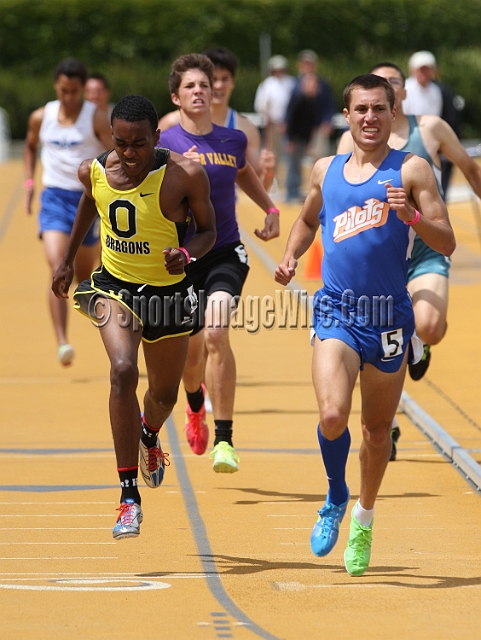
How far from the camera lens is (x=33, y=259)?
1931 centimetres

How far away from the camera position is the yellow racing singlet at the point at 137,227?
6418 mm

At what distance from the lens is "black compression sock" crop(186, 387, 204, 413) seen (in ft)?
27.1

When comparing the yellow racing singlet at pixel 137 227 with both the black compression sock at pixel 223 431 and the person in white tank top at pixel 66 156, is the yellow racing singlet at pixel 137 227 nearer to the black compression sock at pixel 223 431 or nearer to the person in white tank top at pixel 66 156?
the black compression sock at pixel 223 431

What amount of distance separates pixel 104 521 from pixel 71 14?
35510mm

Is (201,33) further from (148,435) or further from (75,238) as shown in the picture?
(148,435)

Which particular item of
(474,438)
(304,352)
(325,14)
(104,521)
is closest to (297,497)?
(104,521)

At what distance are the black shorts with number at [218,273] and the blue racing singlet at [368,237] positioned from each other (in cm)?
204

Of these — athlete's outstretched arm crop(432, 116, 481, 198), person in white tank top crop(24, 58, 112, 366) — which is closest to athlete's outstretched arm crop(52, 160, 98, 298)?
athlete's outstretched arm crop(432, 116, 481, 198)

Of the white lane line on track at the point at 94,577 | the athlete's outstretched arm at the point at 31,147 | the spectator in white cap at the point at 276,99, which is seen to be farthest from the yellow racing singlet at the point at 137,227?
the spectator in white cap at the point at 276,99

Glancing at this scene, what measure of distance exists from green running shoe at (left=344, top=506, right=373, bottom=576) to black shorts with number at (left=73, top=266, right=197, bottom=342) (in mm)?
1359

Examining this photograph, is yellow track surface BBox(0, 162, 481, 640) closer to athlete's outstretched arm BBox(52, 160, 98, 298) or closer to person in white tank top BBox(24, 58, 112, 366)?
person in white tank top BBox(24, 58, 112, 366)

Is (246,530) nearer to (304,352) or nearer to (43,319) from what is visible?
(304,352)

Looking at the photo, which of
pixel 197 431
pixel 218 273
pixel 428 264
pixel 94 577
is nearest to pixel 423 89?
pixel 428 264

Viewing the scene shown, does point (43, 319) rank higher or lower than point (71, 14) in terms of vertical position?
lower
